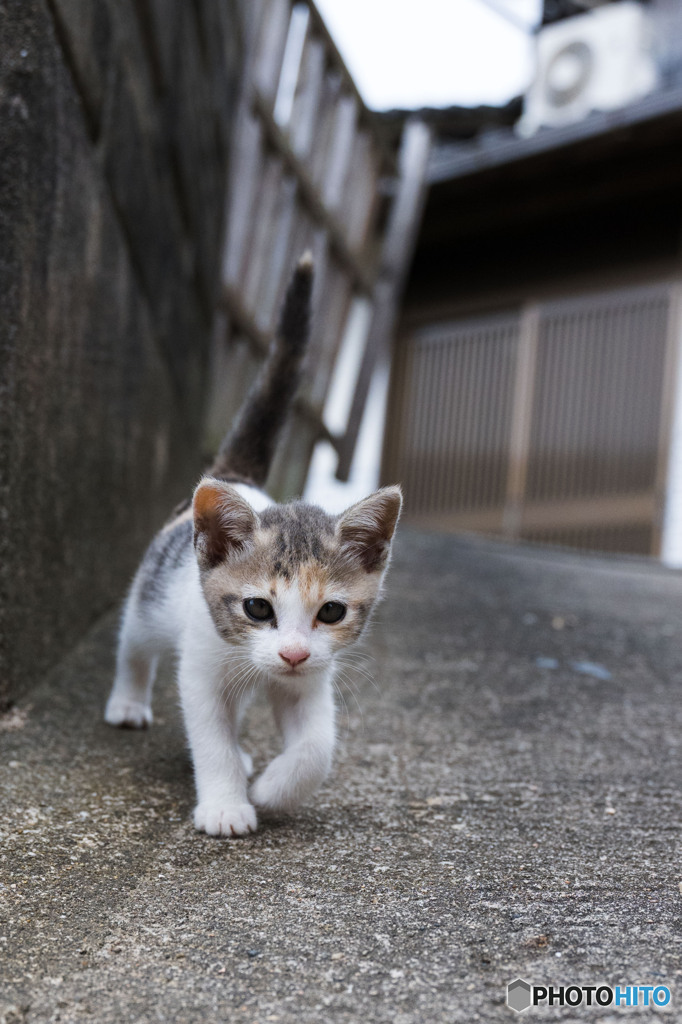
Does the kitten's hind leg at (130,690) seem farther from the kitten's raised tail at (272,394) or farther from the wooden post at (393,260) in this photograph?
the wooden post at (393,260)

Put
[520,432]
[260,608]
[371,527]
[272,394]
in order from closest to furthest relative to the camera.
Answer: [260,608]
[371,527]
[272,394]
[520,432]

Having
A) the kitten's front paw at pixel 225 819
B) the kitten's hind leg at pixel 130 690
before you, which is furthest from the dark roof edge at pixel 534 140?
the kitten's front paw at pixel 225 819

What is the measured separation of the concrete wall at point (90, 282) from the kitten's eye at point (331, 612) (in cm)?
76

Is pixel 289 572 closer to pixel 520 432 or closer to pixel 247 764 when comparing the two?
pixel 247 764

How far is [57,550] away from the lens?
2625 millimetres

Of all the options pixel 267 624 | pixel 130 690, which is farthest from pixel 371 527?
pixel 130 690

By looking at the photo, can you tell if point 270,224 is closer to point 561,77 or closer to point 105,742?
point 105,742

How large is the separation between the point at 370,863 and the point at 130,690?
3.18 feet

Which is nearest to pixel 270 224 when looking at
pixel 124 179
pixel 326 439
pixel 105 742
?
pixel 326 439

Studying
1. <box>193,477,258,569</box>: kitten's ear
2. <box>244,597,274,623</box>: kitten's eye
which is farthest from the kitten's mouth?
<box>193,477,258,569</box>: kitten's ear

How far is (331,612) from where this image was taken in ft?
6.51

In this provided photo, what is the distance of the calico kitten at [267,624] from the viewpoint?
193cm

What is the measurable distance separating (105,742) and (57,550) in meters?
0.56

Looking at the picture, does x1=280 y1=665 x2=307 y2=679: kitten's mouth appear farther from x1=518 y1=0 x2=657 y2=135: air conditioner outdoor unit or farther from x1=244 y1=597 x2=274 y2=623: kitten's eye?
x1=518 y1=0 x2=657 y2=135: air conditioner outdoor unit
